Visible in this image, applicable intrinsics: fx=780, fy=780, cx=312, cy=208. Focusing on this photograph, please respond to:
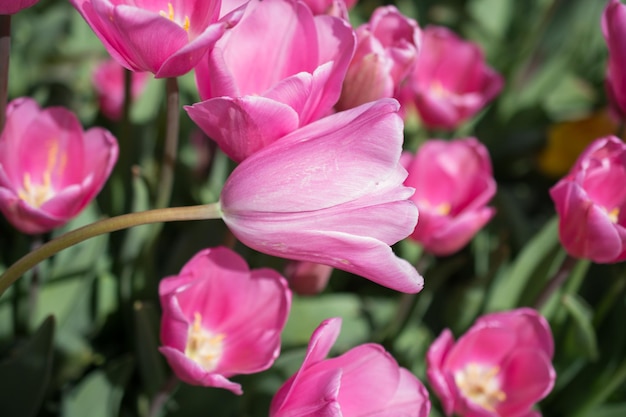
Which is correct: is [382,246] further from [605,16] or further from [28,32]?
[28,32]

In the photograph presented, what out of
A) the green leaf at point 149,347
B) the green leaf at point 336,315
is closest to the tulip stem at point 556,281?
the green leaf at point 336,315

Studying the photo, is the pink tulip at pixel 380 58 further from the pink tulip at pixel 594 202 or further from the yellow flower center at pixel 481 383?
the yellow flower center at pixel 481 383

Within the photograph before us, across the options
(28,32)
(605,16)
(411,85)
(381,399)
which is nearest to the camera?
(381,399)

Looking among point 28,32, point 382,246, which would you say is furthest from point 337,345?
point 28,32

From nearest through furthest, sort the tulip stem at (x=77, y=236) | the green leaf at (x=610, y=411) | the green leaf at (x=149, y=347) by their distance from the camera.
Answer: the tulip stem at (x=77, y=236)
the green leaf at (x=149, y=347)
the green leaf at (x=610, y=411)

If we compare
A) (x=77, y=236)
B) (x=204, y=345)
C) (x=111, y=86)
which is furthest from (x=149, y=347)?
(x=111, y=86)

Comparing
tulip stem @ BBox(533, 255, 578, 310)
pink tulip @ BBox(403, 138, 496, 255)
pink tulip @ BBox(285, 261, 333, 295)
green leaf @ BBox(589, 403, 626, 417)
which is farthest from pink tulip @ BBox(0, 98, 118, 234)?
green leaf @ BBox(589, 403, 626, 417)
